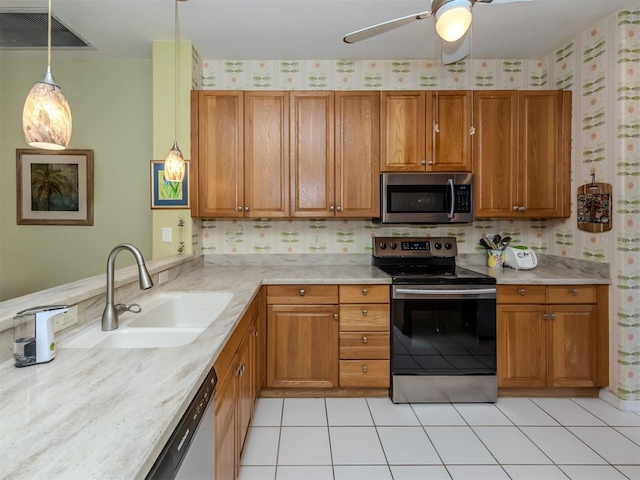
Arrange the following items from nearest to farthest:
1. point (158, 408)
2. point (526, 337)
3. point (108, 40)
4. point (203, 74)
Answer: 1. point (158, 408)
2. point (526, 337)
3. point (108, 40)
4. point (203, 74)

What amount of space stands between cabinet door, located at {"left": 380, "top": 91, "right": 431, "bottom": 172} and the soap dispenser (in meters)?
2.34

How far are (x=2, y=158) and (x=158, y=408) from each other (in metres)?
3.58

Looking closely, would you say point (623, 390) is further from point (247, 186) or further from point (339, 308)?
point (247, 186)

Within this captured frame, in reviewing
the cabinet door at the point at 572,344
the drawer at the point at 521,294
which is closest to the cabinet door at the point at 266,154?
the drawer at the point at 521,294

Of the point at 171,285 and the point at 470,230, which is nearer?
the point at 171,285

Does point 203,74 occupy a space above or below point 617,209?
above

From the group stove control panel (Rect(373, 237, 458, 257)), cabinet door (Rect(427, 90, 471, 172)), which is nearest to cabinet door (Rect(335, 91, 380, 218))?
stove control panel (Rect(373, 237, 458, 257))

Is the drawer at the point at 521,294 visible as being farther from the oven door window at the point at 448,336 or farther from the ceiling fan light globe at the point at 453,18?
the ceiling fan light globe at the point at 453,18

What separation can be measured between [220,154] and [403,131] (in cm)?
150

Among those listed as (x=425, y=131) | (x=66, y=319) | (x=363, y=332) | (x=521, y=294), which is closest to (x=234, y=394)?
→ (x=66, y=319)

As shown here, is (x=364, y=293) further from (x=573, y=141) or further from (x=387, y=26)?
(x=573, y=141)

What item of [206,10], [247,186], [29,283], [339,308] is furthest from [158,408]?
[29,283]

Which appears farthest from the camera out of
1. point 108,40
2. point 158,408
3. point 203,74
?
point 203,74

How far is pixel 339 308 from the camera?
248 cm
